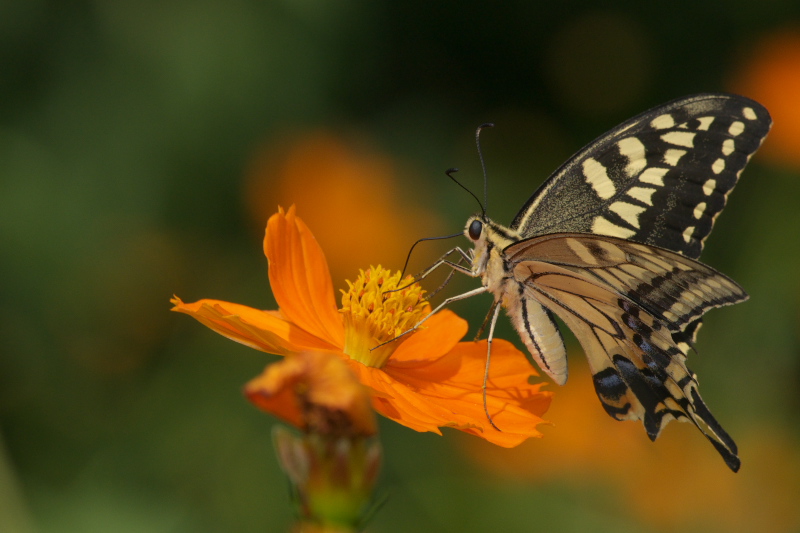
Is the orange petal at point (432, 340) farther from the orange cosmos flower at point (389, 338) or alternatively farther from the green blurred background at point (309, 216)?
the green blurred background at point (309, 216)

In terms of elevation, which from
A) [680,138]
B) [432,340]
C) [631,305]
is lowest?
[432,340]

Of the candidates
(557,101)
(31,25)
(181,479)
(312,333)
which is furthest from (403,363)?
(557,101)

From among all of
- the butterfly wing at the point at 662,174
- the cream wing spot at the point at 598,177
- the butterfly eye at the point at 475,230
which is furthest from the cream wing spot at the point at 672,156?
the butterfly eye at the point at 475,230

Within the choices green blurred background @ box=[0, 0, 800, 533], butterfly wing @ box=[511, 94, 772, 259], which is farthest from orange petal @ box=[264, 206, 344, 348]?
green blurred background @ box=[0, 0, 800, 533]

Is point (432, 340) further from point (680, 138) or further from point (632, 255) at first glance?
point (680, 138)

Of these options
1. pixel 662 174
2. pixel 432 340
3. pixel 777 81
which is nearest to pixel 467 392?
pixel 432 340

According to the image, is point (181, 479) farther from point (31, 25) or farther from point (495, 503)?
point (31, 25)
